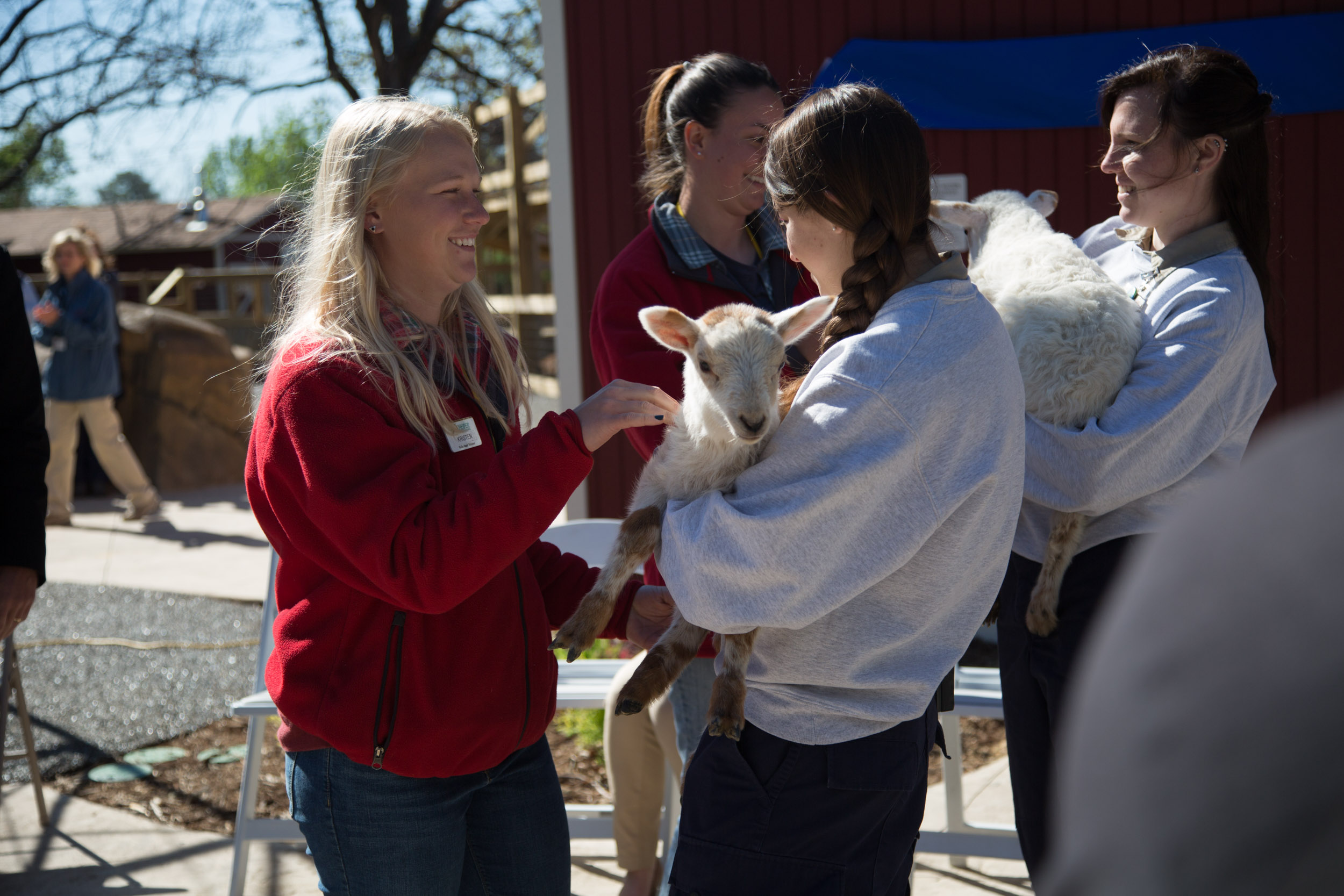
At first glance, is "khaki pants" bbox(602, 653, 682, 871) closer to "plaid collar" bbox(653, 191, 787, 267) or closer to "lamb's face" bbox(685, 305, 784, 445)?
"plaid collar" bbox(653, 191, 787, 267)

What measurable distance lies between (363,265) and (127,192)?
89809 millimetres

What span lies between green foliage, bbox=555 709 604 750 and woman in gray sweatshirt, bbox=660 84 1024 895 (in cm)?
338

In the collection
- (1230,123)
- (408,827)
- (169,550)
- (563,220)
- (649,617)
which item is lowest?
(169,550)

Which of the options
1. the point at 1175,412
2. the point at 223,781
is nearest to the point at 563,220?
the point at 223,781

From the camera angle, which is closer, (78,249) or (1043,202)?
(1043,202)

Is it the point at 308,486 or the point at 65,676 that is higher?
the point at 308,486

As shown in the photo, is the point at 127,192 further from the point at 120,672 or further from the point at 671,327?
the point at 671,327

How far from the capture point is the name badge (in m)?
2.15

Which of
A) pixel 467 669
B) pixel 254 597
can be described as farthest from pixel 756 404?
pixel 254 597

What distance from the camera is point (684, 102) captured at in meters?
3.02

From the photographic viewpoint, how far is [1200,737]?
47 centimetres

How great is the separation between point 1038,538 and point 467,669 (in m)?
1.46

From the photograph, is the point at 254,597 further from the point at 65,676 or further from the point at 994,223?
the point at 994,223

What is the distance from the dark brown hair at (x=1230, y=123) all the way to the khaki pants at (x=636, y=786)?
2.34 m
